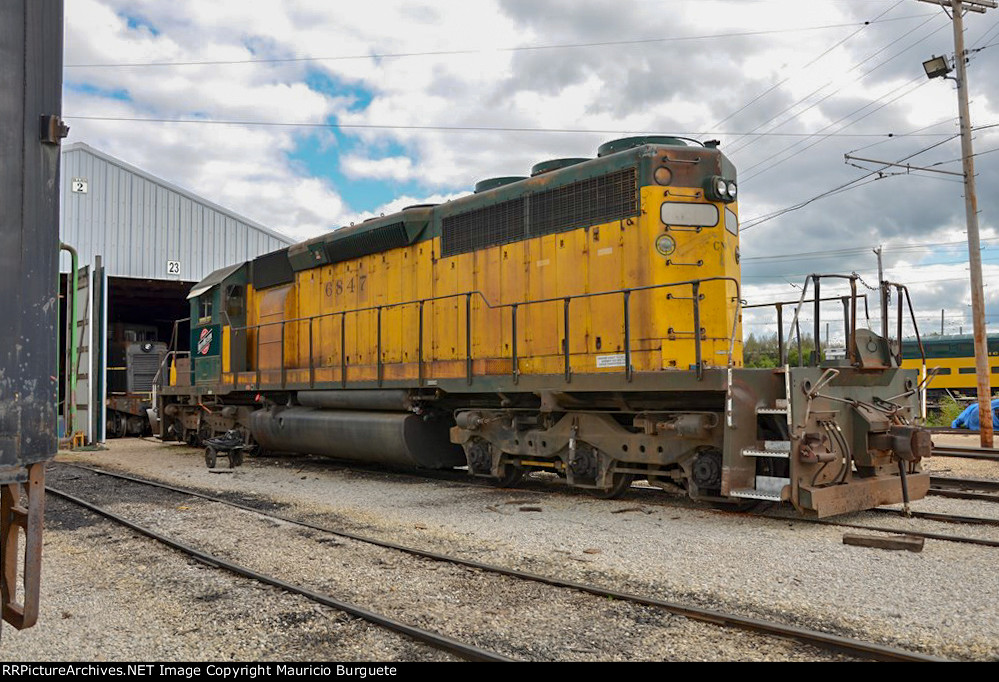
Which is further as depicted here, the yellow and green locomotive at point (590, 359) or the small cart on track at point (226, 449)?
→ the small cart on track at point (226, 449)

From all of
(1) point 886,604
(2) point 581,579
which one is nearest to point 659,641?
(2) point 581,579

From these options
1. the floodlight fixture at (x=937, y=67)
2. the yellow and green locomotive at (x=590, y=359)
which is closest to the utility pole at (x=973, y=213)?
the floodlight fixture at (x=937, y=67)

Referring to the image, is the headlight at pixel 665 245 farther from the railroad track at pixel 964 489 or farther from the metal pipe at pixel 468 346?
the railroad track at pixel 964 489

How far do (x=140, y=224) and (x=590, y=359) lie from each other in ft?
61.1

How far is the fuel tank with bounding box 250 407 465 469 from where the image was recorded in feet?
32.3

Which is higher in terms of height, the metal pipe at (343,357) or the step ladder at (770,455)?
the metal pipe at (343,357)

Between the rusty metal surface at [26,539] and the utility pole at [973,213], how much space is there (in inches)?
634

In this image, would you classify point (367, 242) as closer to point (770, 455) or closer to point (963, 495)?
point (770, 455)

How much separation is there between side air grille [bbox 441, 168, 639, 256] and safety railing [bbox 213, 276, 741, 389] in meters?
0.81

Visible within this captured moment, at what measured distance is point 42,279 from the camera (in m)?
2.50

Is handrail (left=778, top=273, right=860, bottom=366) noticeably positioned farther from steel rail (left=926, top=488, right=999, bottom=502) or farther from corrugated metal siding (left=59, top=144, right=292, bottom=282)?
corrugated metal siding (left=59, top=144, right=292, bottom=282)

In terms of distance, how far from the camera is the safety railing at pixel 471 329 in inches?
267

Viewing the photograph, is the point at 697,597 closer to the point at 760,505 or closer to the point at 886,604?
the point at 886,604

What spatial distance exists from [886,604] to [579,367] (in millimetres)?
4388
